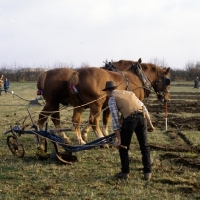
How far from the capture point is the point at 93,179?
6246 mm

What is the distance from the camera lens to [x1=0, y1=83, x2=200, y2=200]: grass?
543 centimetres

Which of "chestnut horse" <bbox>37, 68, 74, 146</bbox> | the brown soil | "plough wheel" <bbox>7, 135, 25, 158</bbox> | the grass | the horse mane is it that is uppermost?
the horse mane

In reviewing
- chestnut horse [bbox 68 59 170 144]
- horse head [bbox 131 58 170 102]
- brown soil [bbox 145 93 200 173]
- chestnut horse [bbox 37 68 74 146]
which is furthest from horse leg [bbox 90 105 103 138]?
horse head [bbox 131 58 170 102]

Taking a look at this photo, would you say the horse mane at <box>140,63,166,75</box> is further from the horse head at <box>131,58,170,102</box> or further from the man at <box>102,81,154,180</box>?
the man at <box>102,81,154,180</box>

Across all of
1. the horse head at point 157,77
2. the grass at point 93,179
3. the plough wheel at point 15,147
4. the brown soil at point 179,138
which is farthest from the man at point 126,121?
the horse head at point 157,77

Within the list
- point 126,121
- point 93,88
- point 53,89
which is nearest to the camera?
point 126,121

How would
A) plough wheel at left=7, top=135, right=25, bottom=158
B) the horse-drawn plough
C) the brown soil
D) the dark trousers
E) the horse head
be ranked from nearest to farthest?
1. the dark trousers
2. the horse-drawn plough
3. the brown soil
4. plough wheel at left=7, top=135, right=25, bottom=158
5. the horse head

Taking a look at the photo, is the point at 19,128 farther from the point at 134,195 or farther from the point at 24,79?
the point at 24,79

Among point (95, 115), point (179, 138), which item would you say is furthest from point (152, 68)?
point (95, 115)

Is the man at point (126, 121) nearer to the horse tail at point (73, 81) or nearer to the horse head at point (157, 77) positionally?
the horse tail at point (73, 81)

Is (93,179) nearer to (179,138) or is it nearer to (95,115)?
(95,115)

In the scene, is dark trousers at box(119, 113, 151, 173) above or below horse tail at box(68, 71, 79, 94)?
below

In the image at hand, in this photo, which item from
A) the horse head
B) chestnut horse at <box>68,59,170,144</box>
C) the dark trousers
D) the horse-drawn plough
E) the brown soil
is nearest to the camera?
the dark trousers

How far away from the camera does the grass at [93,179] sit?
214 inches
